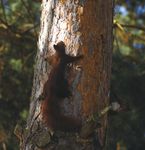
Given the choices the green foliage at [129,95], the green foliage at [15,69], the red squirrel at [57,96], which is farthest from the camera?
the green foliage at [129,95]

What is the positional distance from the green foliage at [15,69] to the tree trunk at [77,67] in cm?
278

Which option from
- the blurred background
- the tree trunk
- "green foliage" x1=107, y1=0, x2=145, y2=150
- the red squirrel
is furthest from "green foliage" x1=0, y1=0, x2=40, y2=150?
the red squirrel

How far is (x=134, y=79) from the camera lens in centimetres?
631

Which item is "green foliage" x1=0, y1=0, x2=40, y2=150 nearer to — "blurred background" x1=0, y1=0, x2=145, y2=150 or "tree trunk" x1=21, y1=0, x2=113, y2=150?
"blurred background" x1=0, y1=0, x2=145, y2=150

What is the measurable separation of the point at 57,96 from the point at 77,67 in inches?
6.4

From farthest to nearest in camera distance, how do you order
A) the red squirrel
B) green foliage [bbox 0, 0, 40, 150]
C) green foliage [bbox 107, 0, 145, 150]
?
1. green foliage [bbox 107, 0, 145, 150]
2. green foliage [bbox 0, 0, 40, 150]
3. the red squirrel

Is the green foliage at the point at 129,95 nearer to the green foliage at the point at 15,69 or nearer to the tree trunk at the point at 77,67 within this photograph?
the green foliage at the point at 15,69

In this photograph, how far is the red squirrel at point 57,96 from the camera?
6.95 feet

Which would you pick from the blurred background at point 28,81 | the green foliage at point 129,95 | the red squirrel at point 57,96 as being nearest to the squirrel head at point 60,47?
the red squirrel at point 57,96

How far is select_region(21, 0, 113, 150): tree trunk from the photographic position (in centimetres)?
215

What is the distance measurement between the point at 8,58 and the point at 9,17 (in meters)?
0.48

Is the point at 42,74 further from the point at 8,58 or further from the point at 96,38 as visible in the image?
the point at 8,58

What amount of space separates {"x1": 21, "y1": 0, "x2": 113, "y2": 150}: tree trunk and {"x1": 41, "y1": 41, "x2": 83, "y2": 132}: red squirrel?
0.02 m

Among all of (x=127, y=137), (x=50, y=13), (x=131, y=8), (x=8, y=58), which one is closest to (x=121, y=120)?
(x=127, y=137)
